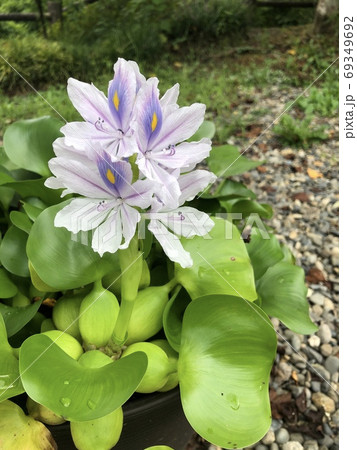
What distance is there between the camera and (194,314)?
862mm

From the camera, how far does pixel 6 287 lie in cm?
98

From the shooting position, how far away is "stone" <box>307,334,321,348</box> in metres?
1.73

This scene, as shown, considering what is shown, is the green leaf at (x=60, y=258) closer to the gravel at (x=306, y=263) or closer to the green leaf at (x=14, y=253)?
the green leaf at (x=14, y=253)

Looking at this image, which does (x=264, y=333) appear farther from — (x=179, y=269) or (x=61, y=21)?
(x=61, y=21)

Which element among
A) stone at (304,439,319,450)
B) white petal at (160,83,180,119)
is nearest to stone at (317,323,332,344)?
stone at (304,439,319,450)

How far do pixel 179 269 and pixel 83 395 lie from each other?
12.8 inches

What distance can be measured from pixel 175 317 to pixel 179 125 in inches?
17.2

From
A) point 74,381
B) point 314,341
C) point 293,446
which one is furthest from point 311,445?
point 74,381

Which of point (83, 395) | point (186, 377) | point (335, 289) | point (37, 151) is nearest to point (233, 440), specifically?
point (186, 377)

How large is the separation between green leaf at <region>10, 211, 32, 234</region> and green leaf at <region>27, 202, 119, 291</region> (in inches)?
2.9

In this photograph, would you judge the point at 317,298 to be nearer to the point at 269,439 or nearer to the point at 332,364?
the point at 332,364

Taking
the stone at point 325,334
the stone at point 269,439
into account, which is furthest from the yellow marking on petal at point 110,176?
the stone at point 325,334

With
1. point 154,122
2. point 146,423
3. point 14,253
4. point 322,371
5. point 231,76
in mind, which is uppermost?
point 154,122

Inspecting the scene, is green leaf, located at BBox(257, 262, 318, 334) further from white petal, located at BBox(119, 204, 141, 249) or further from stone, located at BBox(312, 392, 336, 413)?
stone, located at BBox(312, 392, 336, 413)
